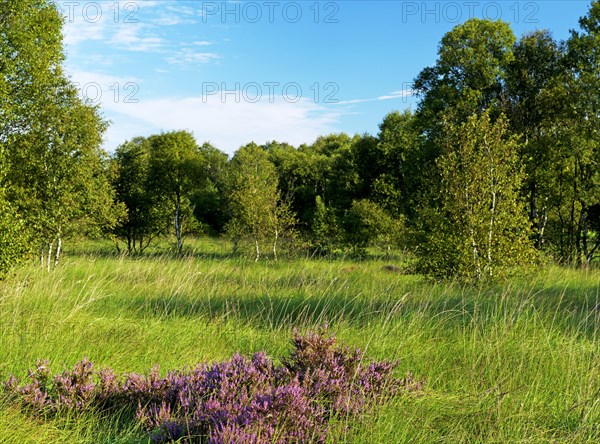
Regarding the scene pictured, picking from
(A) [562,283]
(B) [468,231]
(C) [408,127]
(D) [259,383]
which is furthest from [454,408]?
(C) [408,127]

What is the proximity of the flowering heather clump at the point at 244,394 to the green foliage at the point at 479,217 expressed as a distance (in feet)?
26.4

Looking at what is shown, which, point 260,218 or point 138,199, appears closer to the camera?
point 260,218

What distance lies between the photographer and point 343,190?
1439 inches

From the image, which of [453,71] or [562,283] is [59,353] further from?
[453,71]

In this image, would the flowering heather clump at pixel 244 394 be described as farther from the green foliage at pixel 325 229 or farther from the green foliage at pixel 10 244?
the green foliage at pixel 325 229

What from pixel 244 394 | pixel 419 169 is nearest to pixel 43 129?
pixel 419 169

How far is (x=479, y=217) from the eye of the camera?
11641mm

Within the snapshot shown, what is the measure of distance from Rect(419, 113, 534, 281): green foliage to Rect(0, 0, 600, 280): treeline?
34 mm

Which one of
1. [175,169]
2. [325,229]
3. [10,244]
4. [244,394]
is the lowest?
[244,394]

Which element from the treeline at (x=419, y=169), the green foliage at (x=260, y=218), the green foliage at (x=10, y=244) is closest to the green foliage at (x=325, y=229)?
the treeline at (x=419, y=169)

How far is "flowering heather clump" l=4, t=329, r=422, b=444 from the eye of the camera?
10.1ft

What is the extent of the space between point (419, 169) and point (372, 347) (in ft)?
68.9

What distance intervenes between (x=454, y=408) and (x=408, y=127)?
104ft

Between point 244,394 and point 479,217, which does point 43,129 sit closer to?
point 479,217
